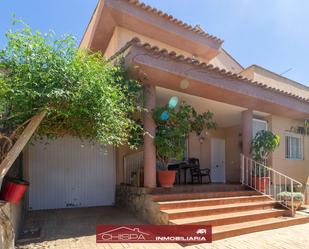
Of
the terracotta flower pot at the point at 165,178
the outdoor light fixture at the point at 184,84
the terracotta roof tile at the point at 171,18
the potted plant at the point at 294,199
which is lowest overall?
the potted plant at the point at 294,199

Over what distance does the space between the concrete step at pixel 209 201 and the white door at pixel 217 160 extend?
3633 millimetres

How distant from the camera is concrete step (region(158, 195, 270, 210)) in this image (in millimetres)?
6391

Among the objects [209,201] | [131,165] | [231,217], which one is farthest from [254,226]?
[131,165]

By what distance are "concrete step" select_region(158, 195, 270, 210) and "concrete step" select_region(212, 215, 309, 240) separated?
87cm

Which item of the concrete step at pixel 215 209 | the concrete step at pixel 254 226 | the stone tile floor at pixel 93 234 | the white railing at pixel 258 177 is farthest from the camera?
the white railing at pixel 258 177

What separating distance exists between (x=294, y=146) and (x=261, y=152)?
3.72 metres

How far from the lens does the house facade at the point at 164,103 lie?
691 centimetres

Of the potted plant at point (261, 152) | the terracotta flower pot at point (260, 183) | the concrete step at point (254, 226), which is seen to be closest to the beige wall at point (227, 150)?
the potted plant at point (261, 152)

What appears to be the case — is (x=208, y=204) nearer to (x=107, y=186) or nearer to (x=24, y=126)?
(x=107, y=186)

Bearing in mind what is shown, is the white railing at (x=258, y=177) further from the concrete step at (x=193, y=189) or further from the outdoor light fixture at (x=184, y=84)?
the outdoor light fixture at (x=184, y=84)

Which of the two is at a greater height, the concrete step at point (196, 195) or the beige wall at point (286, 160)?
the beige wall at point (286, 160)

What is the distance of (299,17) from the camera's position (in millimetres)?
9047

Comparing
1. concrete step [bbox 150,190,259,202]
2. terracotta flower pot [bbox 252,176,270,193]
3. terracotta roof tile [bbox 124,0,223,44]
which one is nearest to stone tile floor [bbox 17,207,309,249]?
concrete step [bbox 150,190,259,202]

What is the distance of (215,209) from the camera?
263 inches
